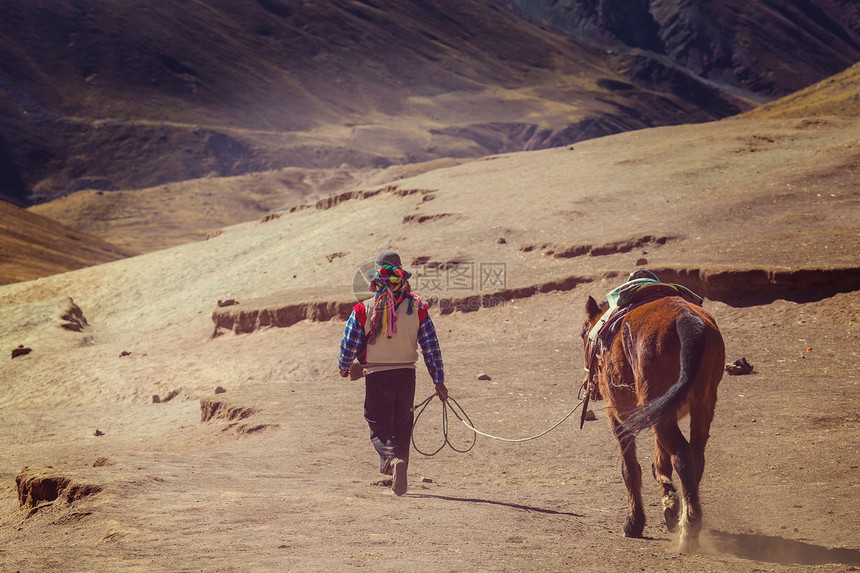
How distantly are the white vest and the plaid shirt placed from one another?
7 centimetres

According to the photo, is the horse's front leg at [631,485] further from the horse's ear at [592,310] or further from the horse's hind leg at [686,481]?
the horse's ear at [592,310]

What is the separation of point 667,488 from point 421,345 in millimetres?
2073

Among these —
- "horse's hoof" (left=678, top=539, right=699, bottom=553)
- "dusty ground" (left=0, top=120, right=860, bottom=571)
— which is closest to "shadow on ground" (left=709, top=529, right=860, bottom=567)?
"dusty ground" (left=0, top=120, right=860, bottom=571)

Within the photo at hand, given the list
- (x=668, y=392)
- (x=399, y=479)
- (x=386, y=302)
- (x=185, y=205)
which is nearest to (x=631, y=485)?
(x=668, y=392)

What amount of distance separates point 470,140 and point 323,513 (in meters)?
73.3

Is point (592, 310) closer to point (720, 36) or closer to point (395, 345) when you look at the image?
point (395, 345)

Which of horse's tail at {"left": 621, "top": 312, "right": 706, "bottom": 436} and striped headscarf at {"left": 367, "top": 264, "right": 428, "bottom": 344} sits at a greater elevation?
striped headscarf at {"left": 367, "top": 264, "right": 428, "bottom": 344}

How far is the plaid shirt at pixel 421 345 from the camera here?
19.1ft

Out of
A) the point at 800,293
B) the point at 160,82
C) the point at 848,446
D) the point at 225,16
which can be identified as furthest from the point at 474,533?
the point at 225,16

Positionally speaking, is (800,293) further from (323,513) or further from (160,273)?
(160,273)

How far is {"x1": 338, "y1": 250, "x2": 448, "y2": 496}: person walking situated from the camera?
5824 mm

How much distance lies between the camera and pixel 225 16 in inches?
3829

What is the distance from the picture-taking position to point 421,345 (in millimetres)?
6012

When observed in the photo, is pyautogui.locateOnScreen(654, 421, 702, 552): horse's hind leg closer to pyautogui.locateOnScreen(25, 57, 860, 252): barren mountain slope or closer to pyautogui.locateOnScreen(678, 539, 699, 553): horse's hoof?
pyautogui.locateOnScreen(678, 539, 699, 553): horse's hoof
